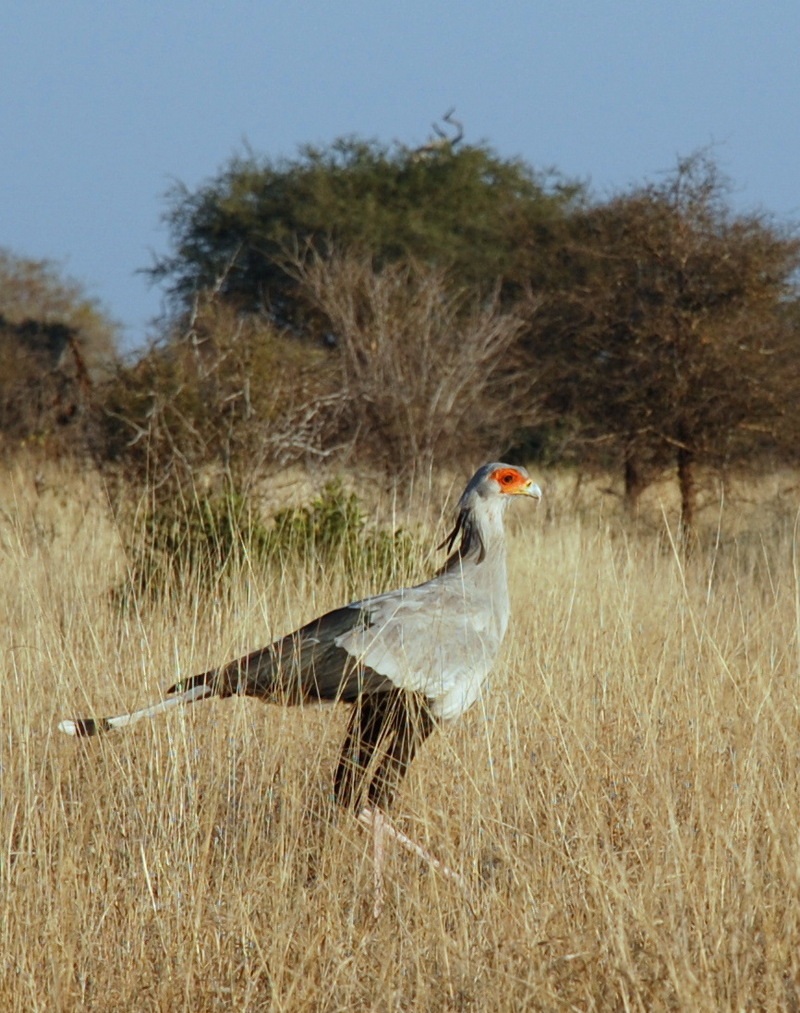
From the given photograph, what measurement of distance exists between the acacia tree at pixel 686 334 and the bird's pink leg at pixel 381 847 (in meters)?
8.29

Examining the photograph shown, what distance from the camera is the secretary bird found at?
3.66 metres

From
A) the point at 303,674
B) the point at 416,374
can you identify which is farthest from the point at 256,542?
the point at 416,374

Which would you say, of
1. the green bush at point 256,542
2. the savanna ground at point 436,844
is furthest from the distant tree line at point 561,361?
the savanna ground at point 436,844

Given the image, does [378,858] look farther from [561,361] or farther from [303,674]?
[561,361]

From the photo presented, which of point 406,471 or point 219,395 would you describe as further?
point 406,471

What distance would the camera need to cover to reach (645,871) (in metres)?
2.81

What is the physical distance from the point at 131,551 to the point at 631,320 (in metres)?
6.38

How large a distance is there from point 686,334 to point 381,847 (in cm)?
905

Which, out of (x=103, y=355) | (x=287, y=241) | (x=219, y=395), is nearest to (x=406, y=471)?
(x=219, y=395)

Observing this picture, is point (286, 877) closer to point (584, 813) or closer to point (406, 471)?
point (584, 813)

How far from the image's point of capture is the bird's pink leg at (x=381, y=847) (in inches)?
121

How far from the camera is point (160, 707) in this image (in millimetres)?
3561

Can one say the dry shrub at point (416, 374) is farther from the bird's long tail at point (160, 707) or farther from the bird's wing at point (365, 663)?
the bird's long tail at point (160, 707)

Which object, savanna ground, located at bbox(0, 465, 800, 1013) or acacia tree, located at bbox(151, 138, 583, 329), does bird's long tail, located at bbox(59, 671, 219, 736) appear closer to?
savanna ground, located at bbox(0, 465, 800, 1013)
